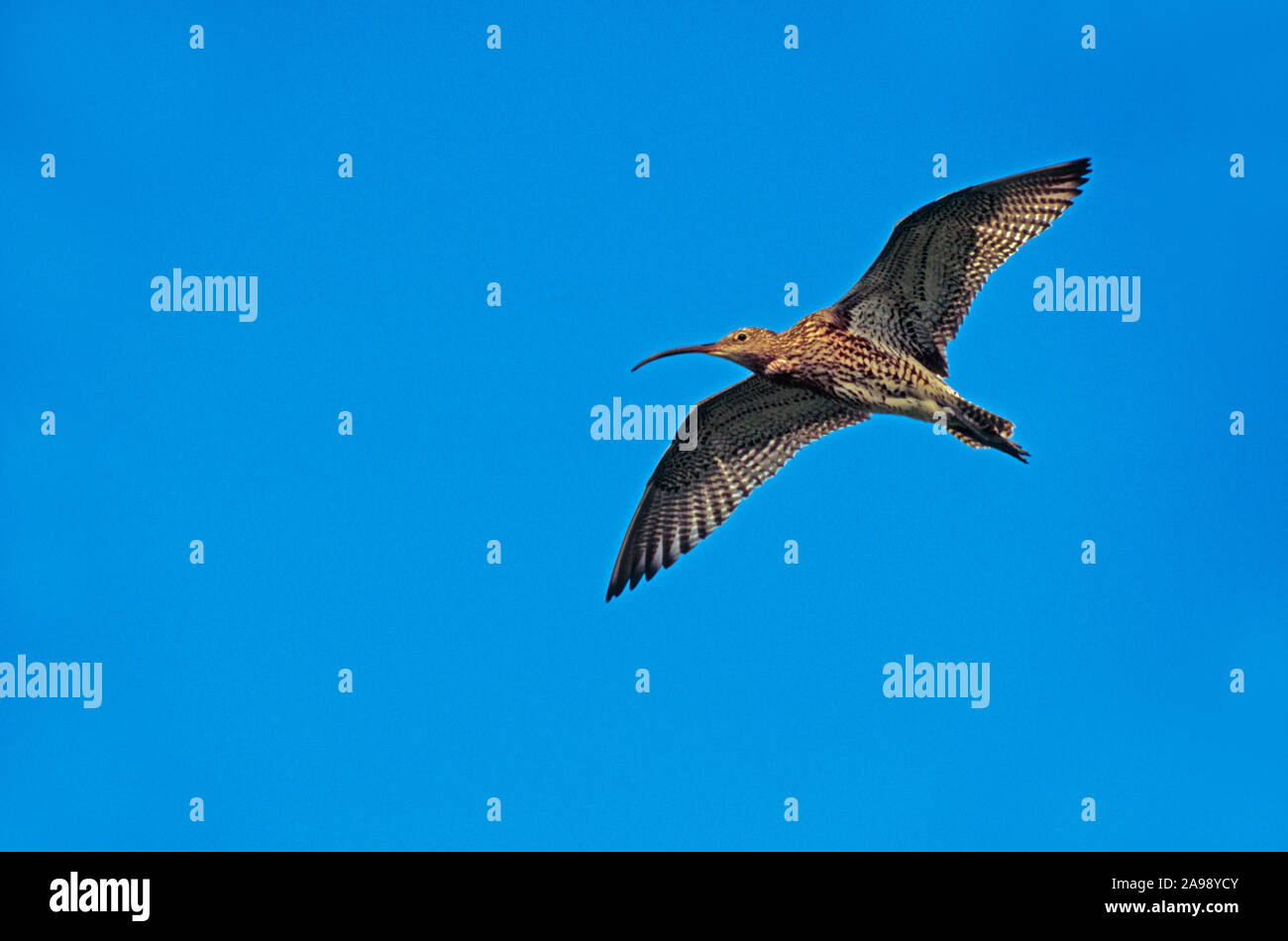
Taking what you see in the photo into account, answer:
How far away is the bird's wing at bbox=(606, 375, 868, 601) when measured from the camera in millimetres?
16953

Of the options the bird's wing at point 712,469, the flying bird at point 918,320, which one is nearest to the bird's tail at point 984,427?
the flying bird at point 918,320

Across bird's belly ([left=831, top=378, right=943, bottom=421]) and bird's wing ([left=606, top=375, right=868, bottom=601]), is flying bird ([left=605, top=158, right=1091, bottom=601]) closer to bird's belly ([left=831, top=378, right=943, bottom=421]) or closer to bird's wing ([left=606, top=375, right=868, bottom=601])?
bird's belly ([left=831, top=378, right=943, bottom=421])

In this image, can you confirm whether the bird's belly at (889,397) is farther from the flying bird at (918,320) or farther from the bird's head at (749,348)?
the bird's head at (749,348)

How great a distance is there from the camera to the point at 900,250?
15117mm

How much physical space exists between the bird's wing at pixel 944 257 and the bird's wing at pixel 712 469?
1.58 m

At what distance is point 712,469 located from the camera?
57.4 feet

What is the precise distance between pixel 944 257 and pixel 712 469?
154 inches

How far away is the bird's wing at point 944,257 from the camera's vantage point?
15.0m

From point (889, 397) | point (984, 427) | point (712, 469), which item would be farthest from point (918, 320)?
point (712, 469)

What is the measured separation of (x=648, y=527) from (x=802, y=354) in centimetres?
333

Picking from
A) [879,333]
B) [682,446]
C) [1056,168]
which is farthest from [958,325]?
[682,446]

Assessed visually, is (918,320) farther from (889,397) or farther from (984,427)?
(984,427)

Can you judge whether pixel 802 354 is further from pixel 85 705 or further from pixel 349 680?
pixel 85 705

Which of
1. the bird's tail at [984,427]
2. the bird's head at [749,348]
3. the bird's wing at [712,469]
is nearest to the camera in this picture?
the bird's tail at [984,427]
